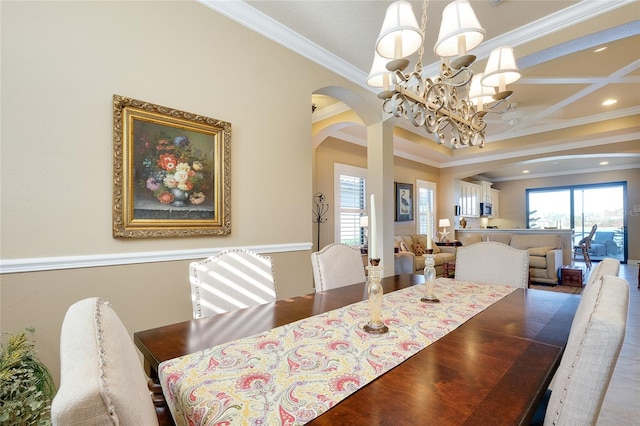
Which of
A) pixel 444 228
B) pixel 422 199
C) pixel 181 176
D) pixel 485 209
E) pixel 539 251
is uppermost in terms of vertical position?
pixel 422 199

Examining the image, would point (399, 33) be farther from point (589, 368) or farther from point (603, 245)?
point (603, 245)

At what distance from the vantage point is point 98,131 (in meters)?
1.67

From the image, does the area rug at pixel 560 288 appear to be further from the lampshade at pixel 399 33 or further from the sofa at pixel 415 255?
the lampshade at pixel 399 33

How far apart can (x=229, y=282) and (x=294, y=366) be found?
2.64 ft

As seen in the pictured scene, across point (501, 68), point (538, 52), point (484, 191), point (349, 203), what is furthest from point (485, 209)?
point (501, 68)

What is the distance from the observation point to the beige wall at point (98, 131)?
146 cm

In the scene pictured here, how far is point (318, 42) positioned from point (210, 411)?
288 cm

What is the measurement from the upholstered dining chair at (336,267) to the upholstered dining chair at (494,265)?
77cm

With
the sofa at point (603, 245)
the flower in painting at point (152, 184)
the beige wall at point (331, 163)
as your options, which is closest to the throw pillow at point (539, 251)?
the beige wall at point (331, 163)

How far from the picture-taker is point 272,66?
8.30ft

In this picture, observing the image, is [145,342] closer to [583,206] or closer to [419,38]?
[419,38]

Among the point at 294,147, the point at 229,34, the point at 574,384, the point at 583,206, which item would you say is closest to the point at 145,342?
the point at 574,384

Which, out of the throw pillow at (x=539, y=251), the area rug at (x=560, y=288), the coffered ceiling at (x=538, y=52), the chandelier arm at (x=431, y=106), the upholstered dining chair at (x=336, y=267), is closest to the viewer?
the chandelier arm at (x=431, y=106)

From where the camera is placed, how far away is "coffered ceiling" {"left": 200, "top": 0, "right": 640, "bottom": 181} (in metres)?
2.25
